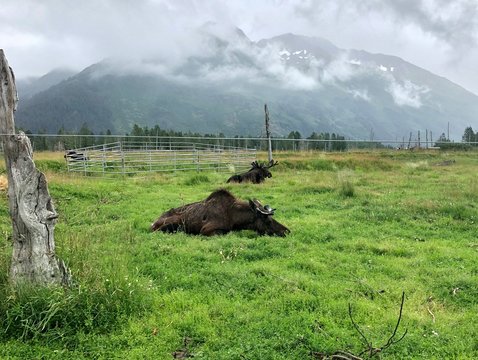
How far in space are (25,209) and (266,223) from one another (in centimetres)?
518

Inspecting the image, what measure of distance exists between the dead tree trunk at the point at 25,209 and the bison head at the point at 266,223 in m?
4.74

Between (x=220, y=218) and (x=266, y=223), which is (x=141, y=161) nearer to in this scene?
(x=220, y=218)

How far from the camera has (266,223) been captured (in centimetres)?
905

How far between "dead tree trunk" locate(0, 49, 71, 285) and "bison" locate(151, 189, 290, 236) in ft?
14.0

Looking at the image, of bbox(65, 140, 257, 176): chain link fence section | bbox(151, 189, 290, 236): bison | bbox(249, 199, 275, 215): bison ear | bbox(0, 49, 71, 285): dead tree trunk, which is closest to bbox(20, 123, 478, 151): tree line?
bbox(65, 140, 257, 176): chain link fence section

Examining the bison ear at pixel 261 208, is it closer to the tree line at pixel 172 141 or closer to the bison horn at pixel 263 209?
the bison horn at pixel 263 209

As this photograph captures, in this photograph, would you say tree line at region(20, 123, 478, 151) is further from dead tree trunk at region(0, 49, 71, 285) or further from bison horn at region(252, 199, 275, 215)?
dead tree trunk at region(0, 49, 71, 285)

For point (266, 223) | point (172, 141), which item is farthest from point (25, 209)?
point (172, 141)

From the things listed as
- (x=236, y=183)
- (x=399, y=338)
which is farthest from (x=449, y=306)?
(x=236, y=183)

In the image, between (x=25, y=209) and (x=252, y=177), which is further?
(x=252, y=177)

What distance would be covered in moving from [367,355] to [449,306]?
1.87 m

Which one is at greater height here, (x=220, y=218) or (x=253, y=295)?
(x=220, y=218)

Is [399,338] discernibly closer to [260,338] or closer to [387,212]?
[260,338]

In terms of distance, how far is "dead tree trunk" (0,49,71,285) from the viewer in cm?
495
